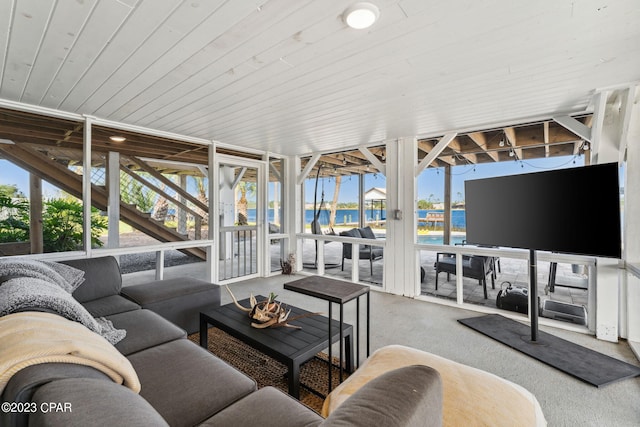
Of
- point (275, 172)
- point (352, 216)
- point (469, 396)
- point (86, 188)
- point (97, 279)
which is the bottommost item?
point (469, 396)

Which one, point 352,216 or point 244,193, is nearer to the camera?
point 244,193

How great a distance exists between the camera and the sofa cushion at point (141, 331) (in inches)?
71.0

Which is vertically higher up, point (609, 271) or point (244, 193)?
point (244, 193)

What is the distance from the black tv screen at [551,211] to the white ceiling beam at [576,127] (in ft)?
3.34

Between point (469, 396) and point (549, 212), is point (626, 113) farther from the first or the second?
point (469, 396)

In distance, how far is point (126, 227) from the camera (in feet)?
13.6

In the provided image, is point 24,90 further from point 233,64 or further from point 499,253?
point 499,253

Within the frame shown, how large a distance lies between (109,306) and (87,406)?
2069mm

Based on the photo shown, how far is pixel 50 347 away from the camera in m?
0.91

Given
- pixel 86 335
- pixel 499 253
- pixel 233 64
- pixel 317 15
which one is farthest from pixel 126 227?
pixel 499 253

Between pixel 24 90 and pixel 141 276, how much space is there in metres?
3.34

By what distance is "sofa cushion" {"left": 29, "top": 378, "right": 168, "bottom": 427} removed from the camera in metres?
0.69

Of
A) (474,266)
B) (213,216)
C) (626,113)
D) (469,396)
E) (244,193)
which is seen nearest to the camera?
(469,396)

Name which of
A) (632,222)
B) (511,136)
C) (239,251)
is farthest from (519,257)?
(239,251)
